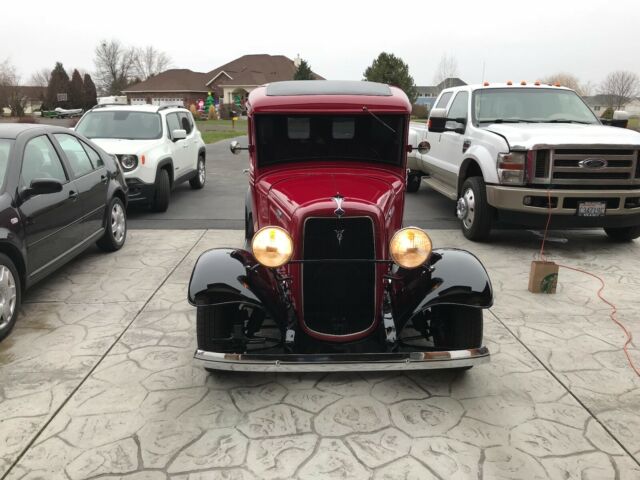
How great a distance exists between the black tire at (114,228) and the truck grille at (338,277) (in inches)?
151

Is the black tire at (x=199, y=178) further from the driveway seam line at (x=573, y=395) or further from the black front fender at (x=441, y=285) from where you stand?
the black front fender at (x=441, y=285)

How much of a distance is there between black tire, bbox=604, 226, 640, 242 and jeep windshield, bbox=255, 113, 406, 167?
4.43 m

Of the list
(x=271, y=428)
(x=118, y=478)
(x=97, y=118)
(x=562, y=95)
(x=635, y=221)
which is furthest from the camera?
(x=97, y=118)

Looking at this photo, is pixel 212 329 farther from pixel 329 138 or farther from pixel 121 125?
pixel 121 125

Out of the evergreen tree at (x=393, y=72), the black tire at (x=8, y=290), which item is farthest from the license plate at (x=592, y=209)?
the evergreen tree at (x=393, y=72)

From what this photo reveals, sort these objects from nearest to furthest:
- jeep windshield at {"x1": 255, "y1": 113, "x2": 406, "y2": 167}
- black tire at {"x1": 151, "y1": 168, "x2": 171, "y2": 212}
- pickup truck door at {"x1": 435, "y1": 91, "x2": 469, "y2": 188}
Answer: jeep windshield at {"x1": 255, "y1": 113, "x2": 406, "y2": 167}, pickup truck door at {"x1": 435, "y1": 91, "x2": 469, "y2": 188}, black tire at {"x1": 151, "y1": 168, "x2": 171, "y2": 212}

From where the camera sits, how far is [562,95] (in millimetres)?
7828

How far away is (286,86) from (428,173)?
5816 millimetres

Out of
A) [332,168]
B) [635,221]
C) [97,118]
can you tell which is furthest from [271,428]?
[97,118]

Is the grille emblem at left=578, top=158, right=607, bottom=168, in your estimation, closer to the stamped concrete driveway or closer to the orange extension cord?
the orange extension cord

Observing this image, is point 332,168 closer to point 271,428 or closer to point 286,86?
point 286,86

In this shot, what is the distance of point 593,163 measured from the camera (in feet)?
20.3

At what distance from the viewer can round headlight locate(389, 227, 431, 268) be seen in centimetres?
320

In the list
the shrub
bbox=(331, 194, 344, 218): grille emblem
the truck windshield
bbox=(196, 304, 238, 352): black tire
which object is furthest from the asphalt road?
the shrub
